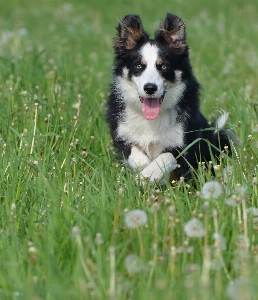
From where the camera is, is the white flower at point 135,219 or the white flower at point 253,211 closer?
the white flower at point 135,219

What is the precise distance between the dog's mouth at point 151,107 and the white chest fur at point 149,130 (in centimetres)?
13

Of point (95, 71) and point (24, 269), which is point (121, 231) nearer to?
point (24, 269)

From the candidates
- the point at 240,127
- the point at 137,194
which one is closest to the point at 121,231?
the point at 137,194

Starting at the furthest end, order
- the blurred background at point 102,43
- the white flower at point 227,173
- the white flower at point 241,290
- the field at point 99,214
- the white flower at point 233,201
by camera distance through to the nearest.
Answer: the blurred background at point 102,43, the white flower at point 227,173, the white flower at point 233,201, the field at point 99,214, the white flower at point 241,290

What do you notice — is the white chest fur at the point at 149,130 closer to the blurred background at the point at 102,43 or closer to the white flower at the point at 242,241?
the blurred background at the point at 102,43

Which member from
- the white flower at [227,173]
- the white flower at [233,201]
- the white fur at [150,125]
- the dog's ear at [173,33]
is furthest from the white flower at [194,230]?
the dog's ear at [173,33]

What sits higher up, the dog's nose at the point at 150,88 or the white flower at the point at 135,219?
the dog's nose at the point at 150,88

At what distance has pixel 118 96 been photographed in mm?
5242

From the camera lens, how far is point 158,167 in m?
4.84

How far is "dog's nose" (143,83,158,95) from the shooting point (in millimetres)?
4816

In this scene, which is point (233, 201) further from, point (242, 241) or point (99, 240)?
point (99, 240)

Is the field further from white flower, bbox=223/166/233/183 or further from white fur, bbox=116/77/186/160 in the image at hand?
white fur, bbox=116/77/186/160

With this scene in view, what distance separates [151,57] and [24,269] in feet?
7.92

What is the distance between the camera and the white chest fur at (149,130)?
513 cm
